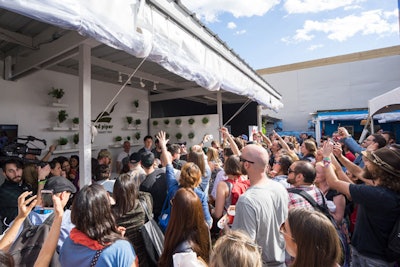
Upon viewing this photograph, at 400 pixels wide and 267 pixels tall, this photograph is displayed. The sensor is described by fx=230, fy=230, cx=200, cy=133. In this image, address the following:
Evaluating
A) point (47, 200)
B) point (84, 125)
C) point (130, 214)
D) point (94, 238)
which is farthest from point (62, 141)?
point (94, 238)

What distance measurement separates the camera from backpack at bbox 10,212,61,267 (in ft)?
4.41

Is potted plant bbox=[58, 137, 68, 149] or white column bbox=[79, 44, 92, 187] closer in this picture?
white column bbox=[79, 44, 92, 187]

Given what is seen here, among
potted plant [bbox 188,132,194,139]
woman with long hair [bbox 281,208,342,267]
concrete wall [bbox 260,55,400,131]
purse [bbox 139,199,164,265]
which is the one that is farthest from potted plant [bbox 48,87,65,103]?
concrete wall [bbox 260,55,400,131]

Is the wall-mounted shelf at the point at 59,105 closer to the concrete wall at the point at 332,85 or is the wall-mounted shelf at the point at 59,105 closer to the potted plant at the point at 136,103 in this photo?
the potted plant at the point at 136,103

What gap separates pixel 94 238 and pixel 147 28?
1.75 m

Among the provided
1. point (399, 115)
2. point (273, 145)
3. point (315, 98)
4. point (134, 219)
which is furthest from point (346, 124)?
point (134, 219)

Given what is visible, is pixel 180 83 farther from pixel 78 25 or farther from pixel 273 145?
pixel 78 25

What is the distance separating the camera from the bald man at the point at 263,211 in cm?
152

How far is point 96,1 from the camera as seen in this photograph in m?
1.67

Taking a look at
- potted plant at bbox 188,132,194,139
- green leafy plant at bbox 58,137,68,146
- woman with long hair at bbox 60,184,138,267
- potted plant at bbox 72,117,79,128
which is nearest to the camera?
woman with long hair at bbox 60,184,138,267

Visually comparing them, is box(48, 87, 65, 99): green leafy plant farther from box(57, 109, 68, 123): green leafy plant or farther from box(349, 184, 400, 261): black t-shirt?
box(349, 184, 400, 261): black t-shirt

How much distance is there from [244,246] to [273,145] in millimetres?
4340

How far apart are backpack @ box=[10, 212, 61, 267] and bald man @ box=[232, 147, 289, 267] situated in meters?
1.18

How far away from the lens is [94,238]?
1.29 m
